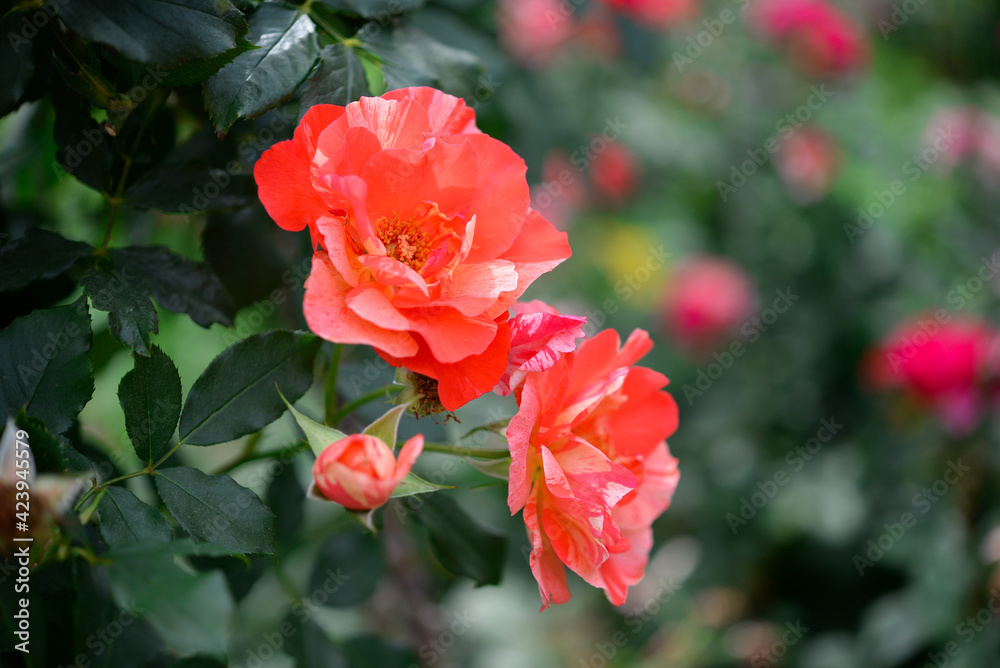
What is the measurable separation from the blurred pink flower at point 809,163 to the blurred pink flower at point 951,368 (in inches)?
28.0

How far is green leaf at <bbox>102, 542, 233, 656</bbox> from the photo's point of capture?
1.18 ft

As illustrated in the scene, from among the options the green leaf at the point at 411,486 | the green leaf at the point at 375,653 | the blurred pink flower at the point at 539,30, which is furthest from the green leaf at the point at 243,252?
the blurred pink flower at the point at 539,30

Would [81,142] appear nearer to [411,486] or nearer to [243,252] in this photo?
[243,252]

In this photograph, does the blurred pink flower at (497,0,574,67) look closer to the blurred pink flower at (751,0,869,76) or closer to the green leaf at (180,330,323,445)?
the blurred pink flower at (751,0,869,76)

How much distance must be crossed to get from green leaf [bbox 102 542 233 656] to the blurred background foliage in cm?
9

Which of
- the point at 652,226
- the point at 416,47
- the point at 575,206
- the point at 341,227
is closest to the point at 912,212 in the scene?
the point at 652,226

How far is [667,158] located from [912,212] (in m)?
0.81

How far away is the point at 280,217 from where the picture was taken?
488mm

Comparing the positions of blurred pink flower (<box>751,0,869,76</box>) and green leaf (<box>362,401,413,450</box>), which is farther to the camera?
blurred pink flower (<box>751,0,869,76</box>)

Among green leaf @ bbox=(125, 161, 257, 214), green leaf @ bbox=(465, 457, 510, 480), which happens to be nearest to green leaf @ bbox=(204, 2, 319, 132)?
green leaf @ bbox=(125, 161, 257, 214)

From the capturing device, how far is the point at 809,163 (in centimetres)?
230

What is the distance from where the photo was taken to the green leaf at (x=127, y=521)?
448mm

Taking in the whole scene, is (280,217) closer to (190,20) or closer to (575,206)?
(190,20)

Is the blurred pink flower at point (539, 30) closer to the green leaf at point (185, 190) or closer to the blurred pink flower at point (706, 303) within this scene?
the blurred pink flower at point (706, 303)
